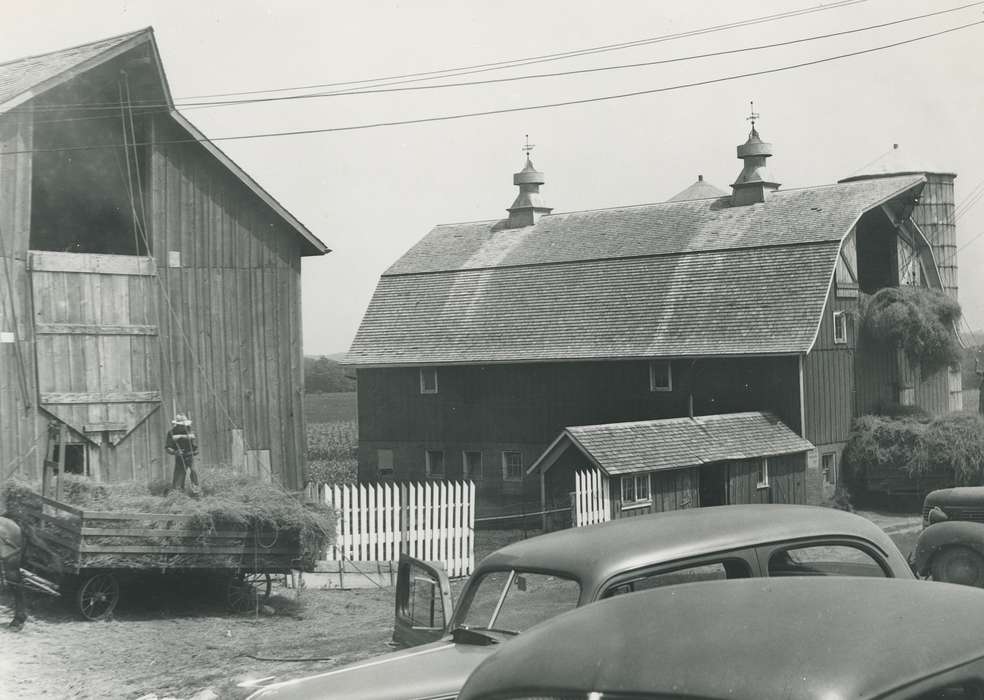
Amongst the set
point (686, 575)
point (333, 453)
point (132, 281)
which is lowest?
point (333, 453)

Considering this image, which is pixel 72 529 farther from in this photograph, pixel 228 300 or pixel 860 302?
pixel 860 302

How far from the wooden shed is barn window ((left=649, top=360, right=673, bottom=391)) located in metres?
3.09

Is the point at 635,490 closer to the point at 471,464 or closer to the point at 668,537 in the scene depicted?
the point at 471,464

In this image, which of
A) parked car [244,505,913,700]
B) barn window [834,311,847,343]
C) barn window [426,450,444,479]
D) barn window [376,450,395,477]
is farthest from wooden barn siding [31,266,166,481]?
barn window [834,311,847,343]

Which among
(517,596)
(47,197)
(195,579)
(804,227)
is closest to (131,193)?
(47,197)

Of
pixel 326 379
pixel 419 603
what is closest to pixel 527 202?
pixel 419 603

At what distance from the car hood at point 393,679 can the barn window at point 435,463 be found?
2567cm

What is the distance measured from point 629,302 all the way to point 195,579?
18.6m

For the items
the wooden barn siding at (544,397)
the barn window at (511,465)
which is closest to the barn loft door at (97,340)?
the wooden barn siding at (544,397)

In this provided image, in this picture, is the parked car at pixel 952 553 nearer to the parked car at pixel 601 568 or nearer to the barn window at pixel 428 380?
the parked car at pixel 601 568

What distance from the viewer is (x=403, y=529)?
16.3 meters

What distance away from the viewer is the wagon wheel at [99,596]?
12.0 metres

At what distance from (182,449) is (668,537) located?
881cm

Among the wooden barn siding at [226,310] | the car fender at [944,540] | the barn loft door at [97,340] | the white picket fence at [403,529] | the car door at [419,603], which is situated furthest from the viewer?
the wooden barn siding at [226,310]
